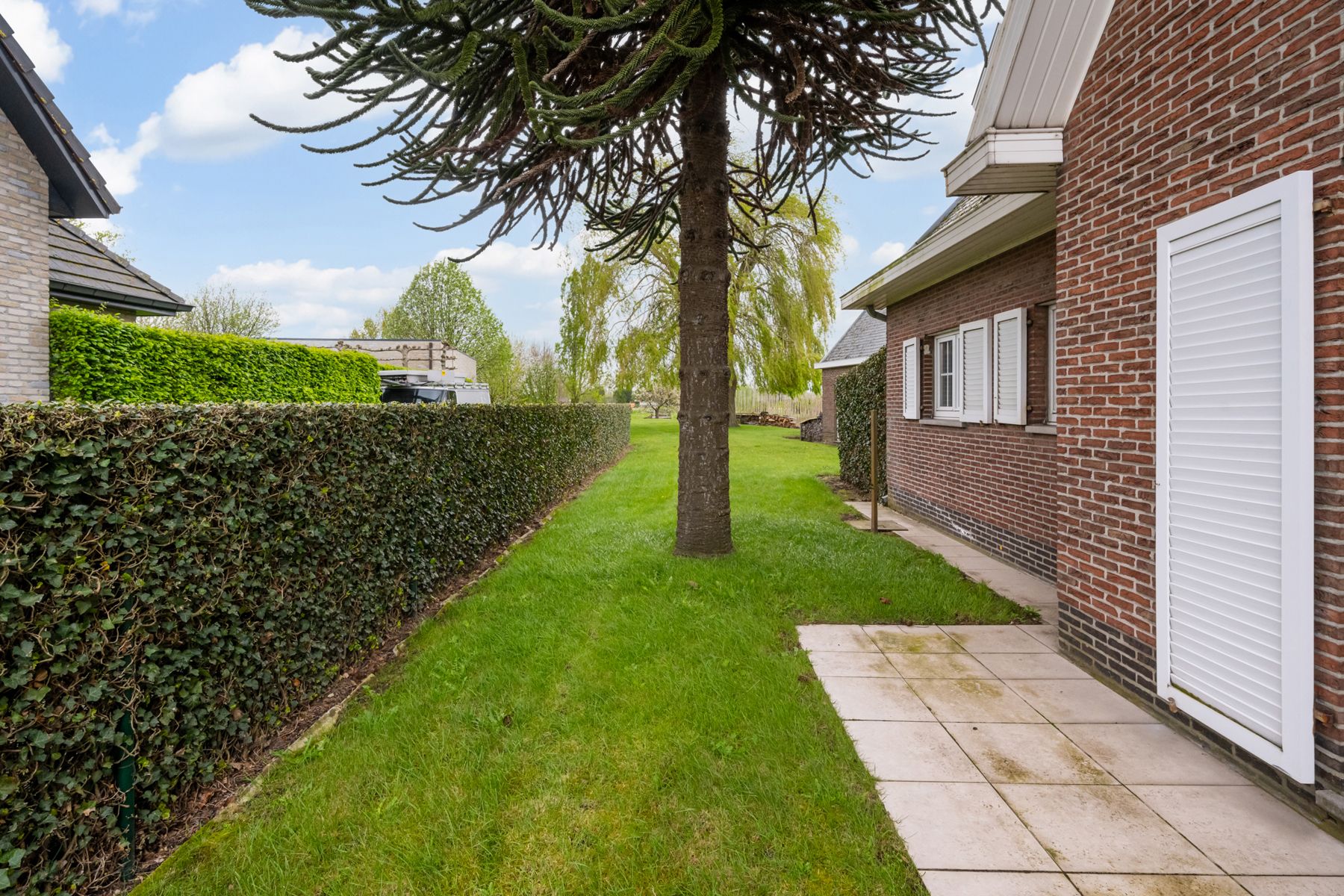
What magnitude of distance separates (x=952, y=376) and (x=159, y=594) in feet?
26.5

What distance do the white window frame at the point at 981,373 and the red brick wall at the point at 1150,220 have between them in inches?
108

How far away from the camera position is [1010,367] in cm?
629

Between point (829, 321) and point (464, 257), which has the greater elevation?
point (829, 321)

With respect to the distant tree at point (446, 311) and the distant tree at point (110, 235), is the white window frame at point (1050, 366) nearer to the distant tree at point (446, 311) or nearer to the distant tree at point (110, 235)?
the distant tree at point (446, 311)

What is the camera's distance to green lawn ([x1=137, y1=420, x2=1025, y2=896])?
2.13 m

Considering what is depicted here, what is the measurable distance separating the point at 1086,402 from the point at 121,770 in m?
5.05

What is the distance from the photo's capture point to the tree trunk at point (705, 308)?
5.65 meters

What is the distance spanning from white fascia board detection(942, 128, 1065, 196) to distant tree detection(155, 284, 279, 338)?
1225 inches

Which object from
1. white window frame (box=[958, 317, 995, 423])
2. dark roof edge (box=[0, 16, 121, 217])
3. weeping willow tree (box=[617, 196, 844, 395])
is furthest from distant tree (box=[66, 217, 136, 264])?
white window frame (box=[958, 317, 995, 423])

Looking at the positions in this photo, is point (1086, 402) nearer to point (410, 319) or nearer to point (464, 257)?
point (464, 257)

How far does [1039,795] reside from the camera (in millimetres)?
2498

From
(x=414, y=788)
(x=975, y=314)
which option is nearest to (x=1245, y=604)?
(x=414, y=788)

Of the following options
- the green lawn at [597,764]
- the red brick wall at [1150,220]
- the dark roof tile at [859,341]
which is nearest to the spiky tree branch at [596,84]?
the red brick wall at [1150,220]

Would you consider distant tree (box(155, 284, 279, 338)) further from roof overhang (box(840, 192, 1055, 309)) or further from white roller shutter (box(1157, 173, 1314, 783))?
white roller shutter (box(1157, 173, 1314, 783))
